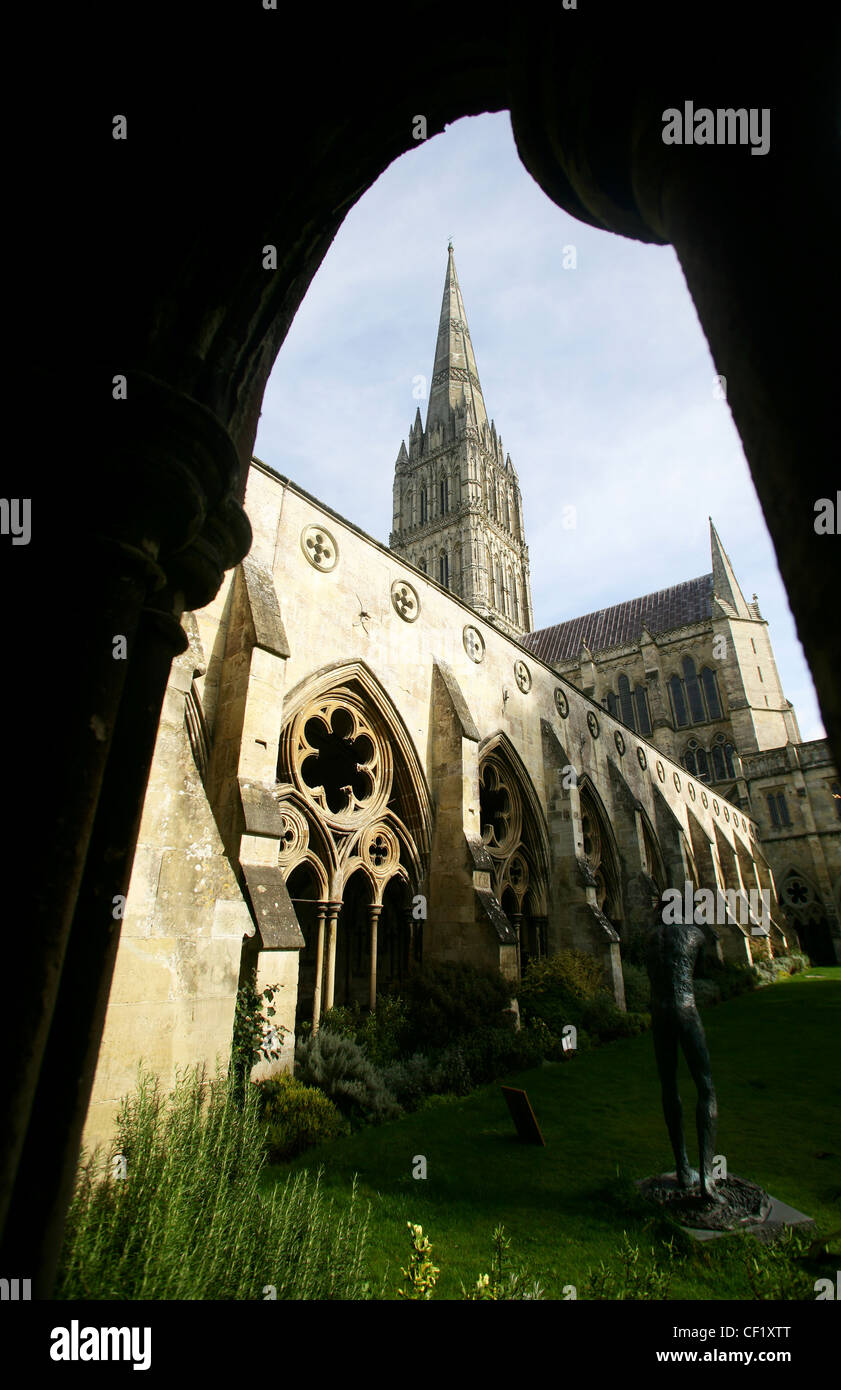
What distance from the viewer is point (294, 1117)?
205 inches

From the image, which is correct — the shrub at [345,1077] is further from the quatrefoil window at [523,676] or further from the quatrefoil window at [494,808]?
the quatrefoil window at [523,676]

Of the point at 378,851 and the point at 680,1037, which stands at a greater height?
the point at 378,851

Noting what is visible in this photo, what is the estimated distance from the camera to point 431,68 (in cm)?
217

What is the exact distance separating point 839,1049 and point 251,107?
464 inches

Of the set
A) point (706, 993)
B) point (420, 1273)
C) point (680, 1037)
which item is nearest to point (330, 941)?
point (680, 1037)

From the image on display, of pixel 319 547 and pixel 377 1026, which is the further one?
pixel 319 547

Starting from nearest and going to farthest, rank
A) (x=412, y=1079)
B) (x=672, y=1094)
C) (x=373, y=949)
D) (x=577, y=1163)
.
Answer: (x=672, y=1094)
(x=577, y=1163)
(x=412, y=1079)
(x=373, y=949)

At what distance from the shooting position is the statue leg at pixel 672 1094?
4.00 m

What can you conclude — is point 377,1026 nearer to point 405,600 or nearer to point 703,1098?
point 703,1098

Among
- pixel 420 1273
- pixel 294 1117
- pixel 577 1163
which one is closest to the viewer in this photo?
pixel 420 1273

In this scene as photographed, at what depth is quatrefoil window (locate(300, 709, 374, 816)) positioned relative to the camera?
8.83 meters

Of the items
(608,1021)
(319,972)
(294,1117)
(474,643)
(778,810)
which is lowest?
(294,1117)

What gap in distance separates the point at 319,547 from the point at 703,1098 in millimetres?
7314
